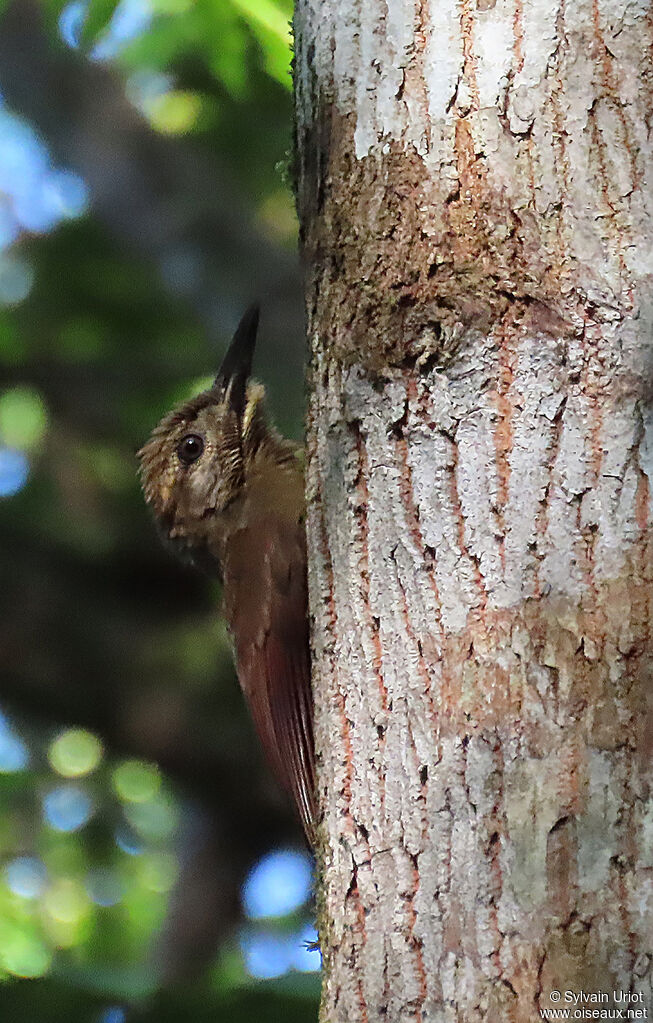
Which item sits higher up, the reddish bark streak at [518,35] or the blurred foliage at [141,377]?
the blurred foliage at [141,377]

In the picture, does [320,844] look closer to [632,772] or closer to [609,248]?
[632,772]

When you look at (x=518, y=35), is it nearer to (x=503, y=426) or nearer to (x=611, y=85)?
(x=611, y=85)

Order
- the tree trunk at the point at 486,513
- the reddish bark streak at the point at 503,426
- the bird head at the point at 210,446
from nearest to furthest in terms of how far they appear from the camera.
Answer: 1. the tree trunk at the point at 486,513
2. the reddish bark streak at the point at 503,426
3. the bird head at the point at 210,446

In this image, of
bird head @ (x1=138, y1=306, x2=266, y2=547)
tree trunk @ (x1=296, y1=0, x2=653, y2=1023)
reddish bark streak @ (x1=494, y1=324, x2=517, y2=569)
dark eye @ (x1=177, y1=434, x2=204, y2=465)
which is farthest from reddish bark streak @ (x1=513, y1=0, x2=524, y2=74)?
dark eye @ (x1=177, y1=434, x2=204, y2=465)

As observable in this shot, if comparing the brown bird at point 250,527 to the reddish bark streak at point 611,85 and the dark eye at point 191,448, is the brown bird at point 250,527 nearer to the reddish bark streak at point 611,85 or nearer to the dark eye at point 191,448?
the dark eye at point 191,448

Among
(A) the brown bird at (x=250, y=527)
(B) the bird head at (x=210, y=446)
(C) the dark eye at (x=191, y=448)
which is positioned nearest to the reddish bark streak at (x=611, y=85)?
(A) the brown bird at (x=250, y=527)

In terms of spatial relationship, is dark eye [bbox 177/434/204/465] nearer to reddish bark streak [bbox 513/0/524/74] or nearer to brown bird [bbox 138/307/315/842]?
brown bird [bbox 138/307/315/842]

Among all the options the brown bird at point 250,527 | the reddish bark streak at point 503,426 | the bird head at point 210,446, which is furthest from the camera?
the bird head at point 210,446

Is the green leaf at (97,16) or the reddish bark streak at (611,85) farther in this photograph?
the green leaf at (97,16)
